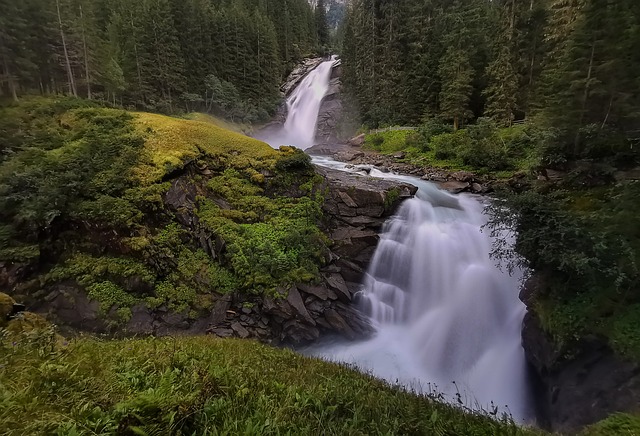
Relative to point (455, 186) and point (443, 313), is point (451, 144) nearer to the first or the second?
point (455, 186)

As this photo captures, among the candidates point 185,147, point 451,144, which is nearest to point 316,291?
point 185,147

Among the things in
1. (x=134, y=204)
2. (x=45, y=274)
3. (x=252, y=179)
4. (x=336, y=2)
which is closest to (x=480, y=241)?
(x=252, y=179)

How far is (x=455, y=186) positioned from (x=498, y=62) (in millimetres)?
12852

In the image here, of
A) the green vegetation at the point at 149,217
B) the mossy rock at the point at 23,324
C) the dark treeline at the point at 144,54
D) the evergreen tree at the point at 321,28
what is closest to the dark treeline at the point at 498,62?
the green vegetation at the point at 149,217

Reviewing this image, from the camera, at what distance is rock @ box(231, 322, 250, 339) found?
1052 cm

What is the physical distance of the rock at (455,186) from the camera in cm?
1809

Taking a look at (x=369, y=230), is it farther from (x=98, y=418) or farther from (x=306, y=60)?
(x=306, y=60)

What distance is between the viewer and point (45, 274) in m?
11.0

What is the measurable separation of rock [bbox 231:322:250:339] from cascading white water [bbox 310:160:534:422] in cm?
231

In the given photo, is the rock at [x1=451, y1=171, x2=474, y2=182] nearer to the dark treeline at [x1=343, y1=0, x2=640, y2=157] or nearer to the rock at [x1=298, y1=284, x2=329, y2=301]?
the dark treeline at [x1=343, y1=0, x2=640, y2=157]

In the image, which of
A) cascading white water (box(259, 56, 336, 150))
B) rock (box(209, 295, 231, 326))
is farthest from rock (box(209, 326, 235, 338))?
cascading white water (box(259, 56, 336, 150))

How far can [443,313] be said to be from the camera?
463 inches

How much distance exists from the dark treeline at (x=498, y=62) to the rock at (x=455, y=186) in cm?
478

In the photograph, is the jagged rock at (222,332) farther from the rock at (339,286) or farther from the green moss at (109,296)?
the rock at (339,286)
